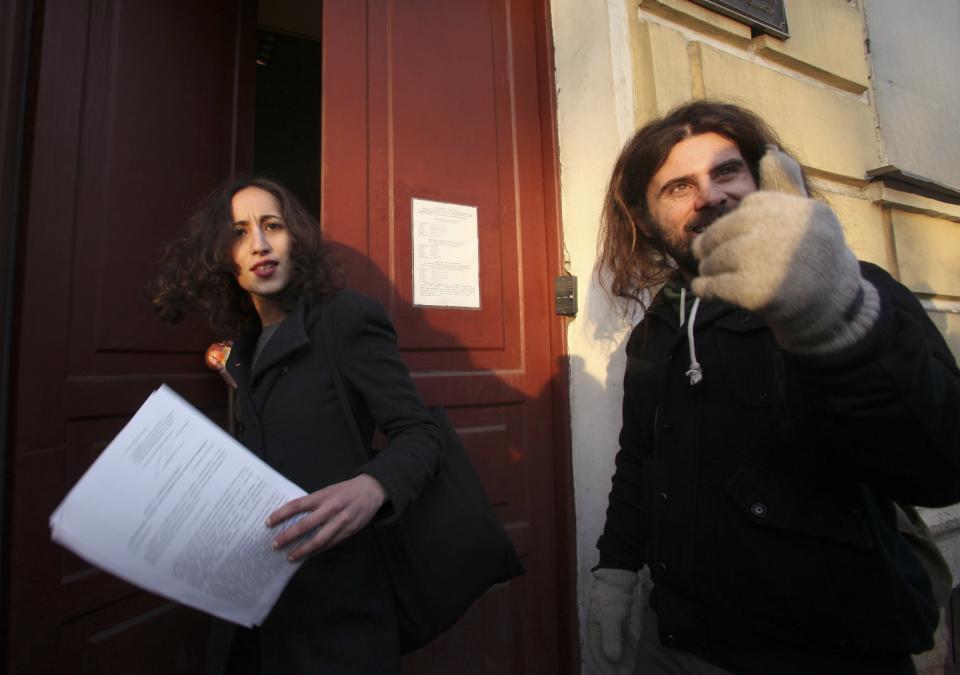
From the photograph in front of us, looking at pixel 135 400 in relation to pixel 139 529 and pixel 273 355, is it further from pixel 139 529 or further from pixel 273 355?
pixel 139 529

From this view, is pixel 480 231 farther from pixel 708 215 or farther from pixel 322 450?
pixel 322 450

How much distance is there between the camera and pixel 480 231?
2.14 meters

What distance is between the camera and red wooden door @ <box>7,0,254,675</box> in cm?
147

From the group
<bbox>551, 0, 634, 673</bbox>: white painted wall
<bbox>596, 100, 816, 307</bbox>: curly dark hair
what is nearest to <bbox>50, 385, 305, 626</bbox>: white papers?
<bbox>596, 100, 816, 307</bbox>: curly dark hair

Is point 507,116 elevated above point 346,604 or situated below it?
above

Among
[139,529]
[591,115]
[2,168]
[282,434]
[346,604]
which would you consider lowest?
[346,604]

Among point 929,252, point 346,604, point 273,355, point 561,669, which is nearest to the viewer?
point 346,604

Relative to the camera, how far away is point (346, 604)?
1.06 meters

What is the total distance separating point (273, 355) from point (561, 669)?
184cm

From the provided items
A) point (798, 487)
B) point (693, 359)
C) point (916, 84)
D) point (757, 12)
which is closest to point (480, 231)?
point (693, 359)

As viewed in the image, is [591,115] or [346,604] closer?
[346,604]

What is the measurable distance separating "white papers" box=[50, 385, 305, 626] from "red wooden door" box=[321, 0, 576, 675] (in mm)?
1064

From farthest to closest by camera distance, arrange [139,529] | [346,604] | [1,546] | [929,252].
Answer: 1. [929,252]
2. [1,546]
3. [346,604]
4. [139,529]

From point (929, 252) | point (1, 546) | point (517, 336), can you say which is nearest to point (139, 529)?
point (1, 546)
